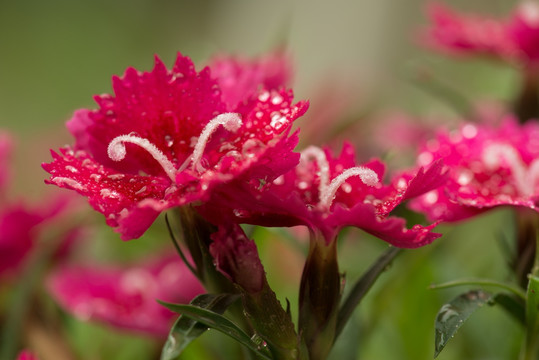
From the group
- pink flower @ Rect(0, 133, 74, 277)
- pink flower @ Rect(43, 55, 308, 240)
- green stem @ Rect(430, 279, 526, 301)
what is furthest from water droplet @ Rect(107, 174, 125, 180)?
pink flower @ Rect(0, 133, 74, 277)

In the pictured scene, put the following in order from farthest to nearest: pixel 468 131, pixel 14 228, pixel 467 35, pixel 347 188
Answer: pixel 467 35, pixel 14 228, pixel 468 131, pixel 347 188

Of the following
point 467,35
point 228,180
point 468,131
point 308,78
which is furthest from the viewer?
point 308,78

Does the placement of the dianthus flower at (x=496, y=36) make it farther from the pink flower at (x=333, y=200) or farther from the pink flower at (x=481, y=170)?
the pink flower at (x=333, y=200)

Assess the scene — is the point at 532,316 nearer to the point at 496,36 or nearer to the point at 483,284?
the point at 483,284

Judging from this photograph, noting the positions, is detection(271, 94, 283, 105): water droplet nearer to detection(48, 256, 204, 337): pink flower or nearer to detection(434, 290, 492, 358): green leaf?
detection(434, 290, 492, 358): green leaf

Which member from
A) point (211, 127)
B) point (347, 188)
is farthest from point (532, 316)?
point (211, 127)
